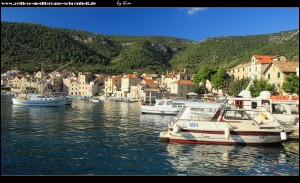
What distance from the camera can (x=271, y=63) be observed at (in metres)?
51.6

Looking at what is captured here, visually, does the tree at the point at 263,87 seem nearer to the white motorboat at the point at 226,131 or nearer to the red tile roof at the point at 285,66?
the red tile roof at the point at 285,66

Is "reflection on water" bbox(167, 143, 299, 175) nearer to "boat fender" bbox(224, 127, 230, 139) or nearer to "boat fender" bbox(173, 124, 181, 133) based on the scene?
"boat fender" bbox(224, 127, 230, 139)

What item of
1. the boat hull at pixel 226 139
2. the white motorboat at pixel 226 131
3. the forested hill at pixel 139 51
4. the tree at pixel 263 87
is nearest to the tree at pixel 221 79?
the forested hill at pixel 139 51

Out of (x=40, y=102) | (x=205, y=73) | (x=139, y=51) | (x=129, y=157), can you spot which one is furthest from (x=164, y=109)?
(x=139, y=51)

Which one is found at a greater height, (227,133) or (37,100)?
(37,100)

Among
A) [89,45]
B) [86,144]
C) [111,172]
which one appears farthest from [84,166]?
[89,45]

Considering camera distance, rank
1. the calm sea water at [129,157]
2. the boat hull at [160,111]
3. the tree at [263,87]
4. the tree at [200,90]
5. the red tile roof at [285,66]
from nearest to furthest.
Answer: the calm sea water at [129,157] < the boat hull at [160,111] < the red tile roof at [285,66] < the tree at [263,87] < the tree at [200,90]

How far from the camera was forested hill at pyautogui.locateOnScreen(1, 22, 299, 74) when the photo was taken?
8581 cm

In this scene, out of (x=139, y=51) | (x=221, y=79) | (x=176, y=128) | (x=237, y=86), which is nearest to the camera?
(x=176, y=128)

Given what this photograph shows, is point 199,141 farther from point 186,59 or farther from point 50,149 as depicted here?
point 186,59

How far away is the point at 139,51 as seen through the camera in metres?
151

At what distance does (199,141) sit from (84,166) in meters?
7.89

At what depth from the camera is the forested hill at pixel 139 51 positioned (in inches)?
3378

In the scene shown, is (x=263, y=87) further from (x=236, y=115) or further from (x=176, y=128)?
(x=176, y=128)
